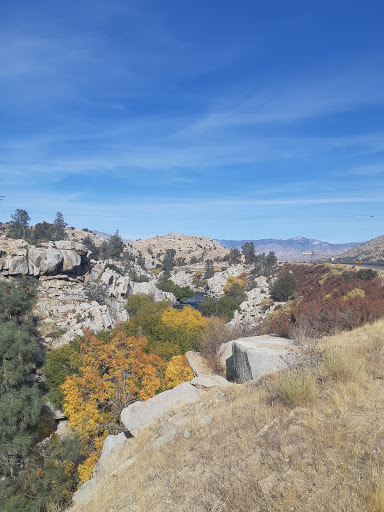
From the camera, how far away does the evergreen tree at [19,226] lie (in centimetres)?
10225

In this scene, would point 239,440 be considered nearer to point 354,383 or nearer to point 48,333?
point 354,383

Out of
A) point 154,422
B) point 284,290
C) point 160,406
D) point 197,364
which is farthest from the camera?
point 284,290

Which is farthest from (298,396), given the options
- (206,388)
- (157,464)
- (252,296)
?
(252,296)

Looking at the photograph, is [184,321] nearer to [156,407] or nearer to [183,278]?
[156,407]

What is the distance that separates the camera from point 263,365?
13984mm

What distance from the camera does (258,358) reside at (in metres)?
14.2

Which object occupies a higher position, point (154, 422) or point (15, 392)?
point (154, 422)

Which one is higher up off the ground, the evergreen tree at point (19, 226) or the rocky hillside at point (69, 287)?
the evergreen tree at point (19, 226)

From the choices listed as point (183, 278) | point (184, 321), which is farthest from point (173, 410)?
point (183, 278)

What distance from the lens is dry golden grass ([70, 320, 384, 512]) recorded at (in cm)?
454

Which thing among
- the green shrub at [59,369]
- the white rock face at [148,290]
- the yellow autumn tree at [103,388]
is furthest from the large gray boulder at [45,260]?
the yellow autumn tree at [103,388]

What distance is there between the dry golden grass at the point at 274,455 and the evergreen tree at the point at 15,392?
45.1ft

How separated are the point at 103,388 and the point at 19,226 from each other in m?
105

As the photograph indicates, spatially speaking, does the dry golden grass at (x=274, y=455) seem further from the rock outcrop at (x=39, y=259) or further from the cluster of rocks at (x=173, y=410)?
the rock outcrop at (x=39, y=259)
